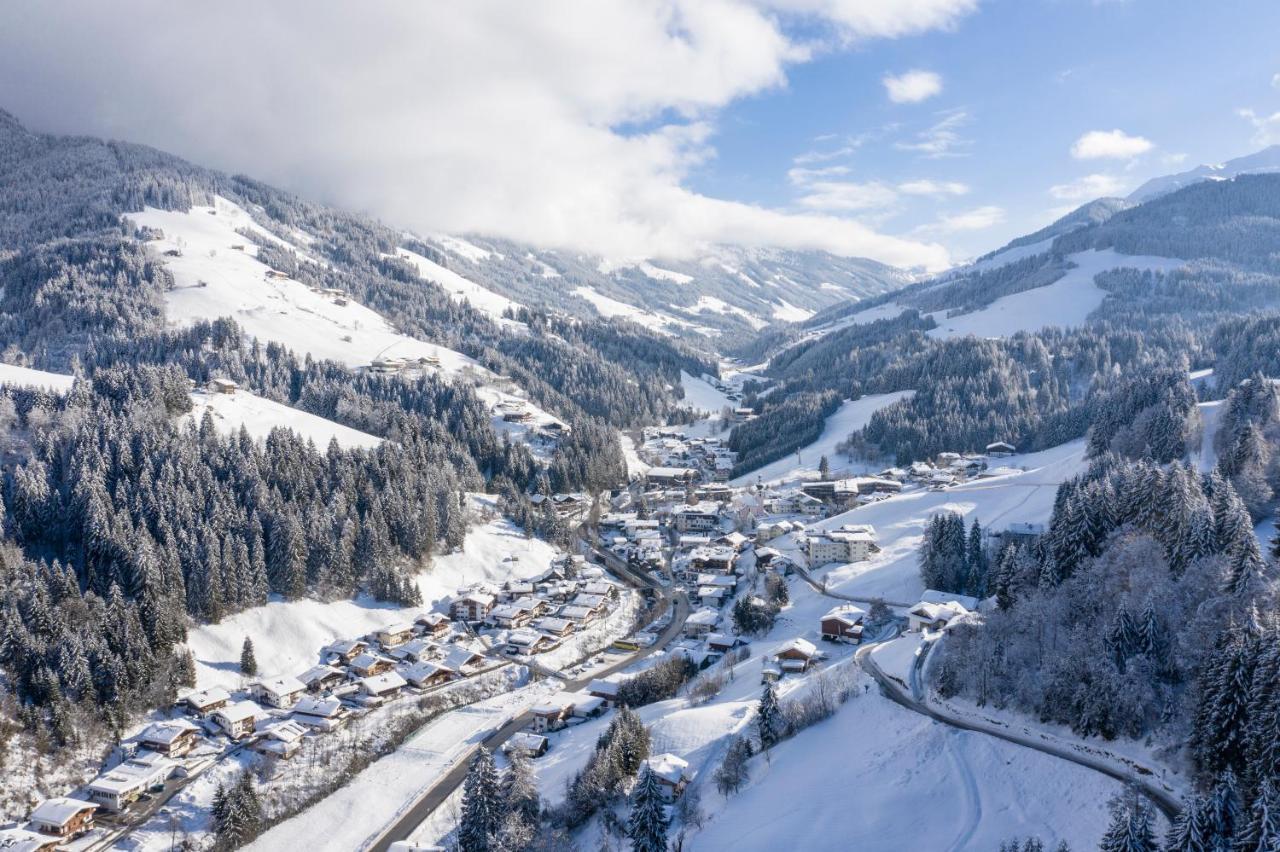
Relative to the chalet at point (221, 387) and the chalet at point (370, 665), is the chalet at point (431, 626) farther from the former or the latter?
the chalet at point (221, 387)

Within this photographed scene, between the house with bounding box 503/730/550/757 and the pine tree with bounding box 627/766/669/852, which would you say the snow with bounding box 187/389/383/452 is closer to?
the house with bounding box 503/730/550/757

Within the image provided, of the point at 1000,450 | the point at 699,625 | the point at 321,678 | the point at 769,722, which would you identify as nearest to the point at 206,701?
the point at 321,678

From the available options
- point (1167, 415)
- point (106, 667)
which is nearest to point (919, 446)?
point (1167, 415)

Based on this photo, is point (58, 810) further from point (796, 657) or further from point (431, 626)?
point (796, 657)

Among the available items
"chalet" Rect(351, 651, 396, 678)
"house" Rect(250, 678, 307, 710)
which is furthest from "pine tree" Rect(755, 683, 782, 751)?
"house" Rect(250, 678, 307, 710)

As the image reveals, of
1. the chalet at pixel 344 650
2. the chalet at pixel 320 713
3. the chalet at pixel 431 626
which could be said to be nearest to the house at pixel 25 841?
the chalet at pixel 320 713
